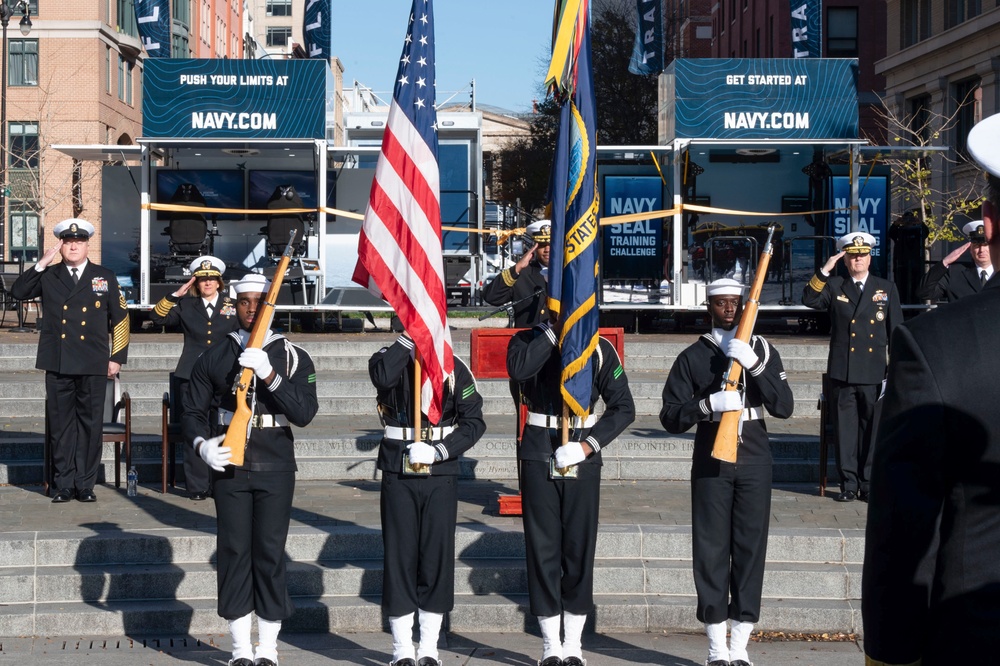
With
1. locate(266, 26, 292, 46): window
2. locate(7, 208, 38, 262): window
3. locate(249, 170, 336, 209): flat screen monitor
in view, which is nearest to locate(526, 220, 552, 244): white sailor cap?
locate(249, 170, 336, 209): flat screen monitor

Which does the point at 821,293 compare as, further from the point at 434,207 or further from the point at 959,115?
the point at 959,115

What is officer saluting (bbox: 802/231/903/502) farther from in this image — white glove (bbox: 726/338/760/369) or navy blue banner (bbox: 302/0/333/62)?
navy blue banner (bbox: 302/0/333/62)

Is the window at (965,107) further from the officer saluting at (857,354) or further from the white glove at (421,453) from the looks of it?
the white glove at (421,453)

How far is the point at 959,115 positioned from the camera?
3909 centimetres

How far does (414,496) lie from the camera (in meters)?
6.58

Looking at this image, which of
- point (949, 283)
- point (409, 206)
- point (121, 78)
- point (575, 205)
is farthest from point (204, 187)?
point (121, 78)

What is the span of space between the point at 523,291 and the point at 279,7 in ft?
362

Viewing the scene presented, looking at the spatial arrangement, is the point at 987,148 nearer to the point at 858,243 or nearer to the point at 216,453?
the point at 216,453

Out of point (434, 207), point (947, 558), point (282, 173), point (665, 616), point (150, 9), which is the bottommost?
point (665, 616)

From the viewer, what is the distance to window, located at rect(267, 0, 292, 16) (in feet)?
374

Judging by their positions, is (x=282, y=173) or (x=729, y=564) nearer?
(x=729, y=564)

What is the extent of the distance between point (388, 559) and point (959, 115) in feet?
120

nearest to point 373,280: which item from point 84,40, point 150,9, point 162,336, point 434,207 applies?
point 434,207

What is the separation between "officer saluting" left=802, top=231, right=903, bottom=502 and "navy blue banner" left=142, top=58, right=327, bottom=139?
1010 centimetres
